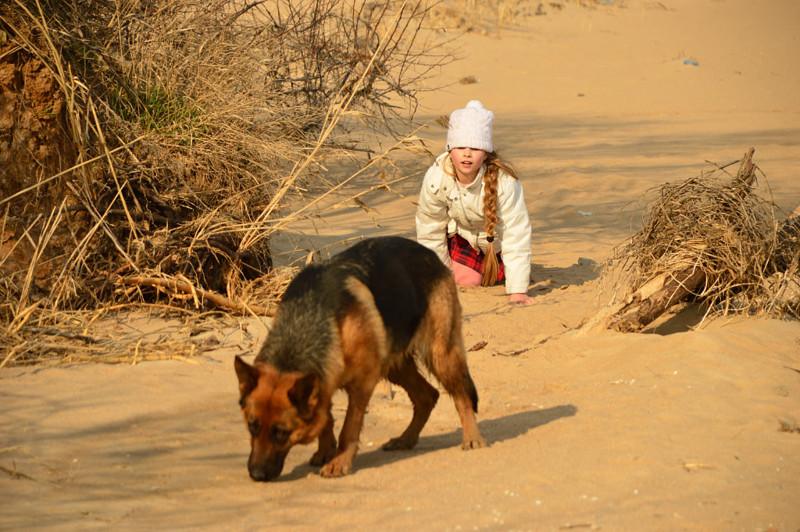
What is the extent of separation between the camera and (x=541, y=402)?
22.4 ft

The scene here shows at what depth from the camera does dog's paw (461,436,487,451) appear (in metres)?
5.84

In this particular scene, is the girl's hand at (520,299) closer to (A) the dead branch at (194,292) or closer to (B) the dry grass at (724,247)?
(B) the dry grass at (724,247)

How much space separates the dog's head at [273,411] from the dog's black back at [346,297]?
18 cm

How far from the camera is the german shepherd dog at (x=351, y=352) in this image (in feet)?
16.3

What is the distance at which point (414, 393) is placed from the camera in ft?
20.2

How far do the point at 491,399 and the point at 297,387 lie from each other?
2.41 m

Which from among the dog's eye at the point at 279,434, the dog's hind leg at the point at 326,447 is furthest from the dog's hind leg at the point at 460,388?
the dog's eye at the point at 279,434

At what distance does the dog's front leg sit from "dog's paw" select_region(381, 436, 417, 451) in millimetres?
608

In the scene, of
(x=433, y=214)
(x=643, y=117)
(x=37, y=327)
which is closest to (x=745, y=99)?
(x=643, y=117)

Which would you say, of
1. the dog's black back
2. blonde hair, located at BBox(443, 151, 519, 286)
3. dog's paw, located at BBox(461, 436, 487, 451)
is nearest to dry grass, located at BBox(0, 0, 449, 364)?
blonde hair, located at BBox(443, 151, 519, 286)

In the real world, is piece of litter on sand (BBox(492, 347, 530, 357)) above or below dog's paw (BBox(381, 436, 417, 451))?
below

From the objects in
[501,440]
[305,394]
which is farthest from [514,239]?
[305,394]

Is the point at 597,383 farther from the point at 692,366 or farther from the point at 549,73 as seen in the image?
the point at 549,73

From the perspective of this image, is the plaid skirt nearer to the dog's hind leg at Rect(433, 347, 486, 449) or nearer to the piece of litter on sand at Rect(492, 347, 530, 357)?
the piece of litter on sand at Rect(492, 347, 530, 357)
